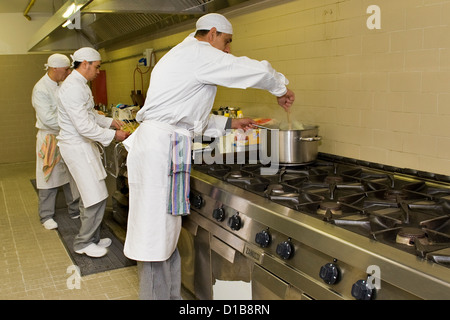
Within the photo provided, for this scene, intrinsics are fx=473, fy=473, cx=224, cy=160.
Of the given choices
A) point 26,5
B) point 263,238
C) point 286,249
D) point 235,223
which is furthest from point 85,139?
point 26,5

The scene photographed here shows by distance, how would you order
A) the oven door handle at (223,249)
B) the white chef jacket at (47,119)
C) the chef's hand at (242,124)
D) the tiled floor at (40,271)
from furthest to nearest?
the white chef jacket at (47,119), the tiled floor at (40,271), the chef's hand at (242,124), the oven door handle at (223,249)

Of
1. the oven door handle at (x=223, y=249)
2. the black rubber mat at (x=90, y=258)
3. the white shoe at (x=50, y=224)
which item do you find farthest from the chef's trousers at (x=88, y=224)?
the oven door handle at (x=223, y=249)

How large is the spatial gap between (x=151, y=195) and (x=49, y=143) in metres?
2.62

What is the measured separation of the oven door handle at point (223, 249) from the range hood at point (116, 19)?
5.96 ft

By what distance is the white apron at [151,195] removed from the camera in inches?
94.3

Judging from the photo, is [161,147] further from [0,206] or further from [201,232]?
[0,206]

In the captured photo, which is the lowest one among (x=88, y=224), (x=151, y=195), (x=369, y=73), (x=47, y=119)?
(x=88, y=224)

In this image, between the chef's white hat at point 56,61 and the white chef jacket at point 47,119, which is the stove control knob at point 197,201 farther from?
the chef's white hat at point 56,61

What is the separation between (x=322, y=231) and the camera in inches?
62.9

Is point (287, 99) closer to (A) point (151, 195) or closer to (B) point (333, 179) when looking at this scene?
(B) point (333, 179)

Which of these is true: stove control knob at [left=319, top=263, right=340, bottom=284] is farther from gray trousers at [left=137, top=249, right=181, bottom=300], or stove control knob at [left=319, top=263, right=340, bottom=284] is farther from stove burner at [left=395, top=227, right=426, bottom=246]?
gray trousers at [left=137, top=249, right=181, bottom=300]

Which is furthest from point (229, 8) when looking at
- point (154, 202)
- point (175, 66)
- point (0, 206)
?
point (0, 206)

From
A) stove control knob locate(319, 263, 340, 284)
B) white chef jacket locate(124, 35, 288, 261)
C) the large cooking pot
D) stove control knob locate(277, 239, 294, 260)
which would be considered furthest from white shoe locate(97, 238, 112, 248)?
stove control knob locate(319, 263, 340, 284)

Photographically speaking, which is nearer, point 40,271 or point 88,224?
point 40,271
